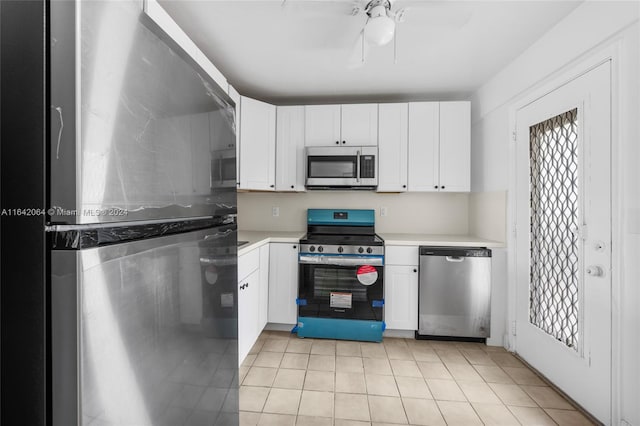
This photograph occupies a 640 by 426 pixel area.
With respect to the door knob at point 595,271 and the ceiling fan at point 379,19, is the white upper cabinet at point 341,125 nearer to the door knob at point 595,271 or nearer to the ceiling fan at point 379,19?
the ceiling fan at point 379,19

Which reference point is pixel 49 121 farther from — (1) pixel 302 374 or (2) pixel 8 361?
(1) pixel 302 374

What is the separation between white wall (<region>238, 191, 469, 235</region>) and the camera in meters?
3.24

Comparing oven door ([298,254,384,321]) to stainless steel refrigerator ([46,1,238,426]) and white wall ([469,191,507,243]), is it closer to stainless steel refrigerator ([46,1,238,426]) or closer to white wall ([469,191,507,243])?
white wall ([469,191,507,243])

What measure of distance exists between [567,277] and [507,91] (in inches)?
60.5

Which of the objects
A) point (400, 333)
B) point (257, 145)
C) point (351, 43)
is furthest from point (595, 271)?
point (257, 145)

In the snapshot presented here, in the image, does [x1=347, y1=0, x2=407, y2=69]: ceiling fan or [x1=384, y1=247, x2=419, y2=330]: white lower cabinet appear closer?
[x1=347, y1=0, x2=407, y2=69]: ceiling fan

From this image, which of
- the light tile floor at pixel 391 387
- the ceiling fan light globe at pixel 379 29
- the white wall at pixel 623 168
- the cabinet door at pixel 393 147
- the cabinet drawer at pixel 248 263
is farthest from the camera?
the cabinet door at pixel 393 147

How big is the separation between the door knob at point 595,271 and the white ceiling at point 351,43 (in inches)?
58.9

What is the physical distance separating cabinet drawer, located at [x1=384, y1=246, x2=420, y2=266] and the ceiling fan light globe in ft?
5.58

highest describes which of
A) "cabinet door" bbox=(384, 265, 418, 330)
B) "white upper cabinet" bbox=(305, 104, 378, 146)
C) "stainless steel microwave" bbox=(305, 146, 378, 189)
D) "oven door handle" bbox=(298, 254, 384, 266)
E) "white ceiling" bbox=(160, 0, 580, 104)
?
"white ceiling" bbox=(160, 0, 580, 104)

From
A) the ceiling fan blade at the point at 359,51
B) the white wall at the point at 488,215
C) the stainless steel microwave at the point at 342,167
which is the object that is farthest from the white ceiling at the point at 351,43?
Answer: the white wall at the point at 488,215

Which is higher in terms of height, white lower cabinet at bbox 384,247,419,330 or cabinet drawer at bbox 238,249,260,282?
cabinet drawer at bbox 238,249,260,282

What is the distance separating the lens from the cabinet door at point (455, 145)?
286 centimetres

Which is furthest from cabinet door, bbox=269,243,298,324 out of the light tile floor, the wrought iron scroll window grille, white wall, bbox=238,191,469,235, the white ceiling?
the wrought iron scroll window grille
